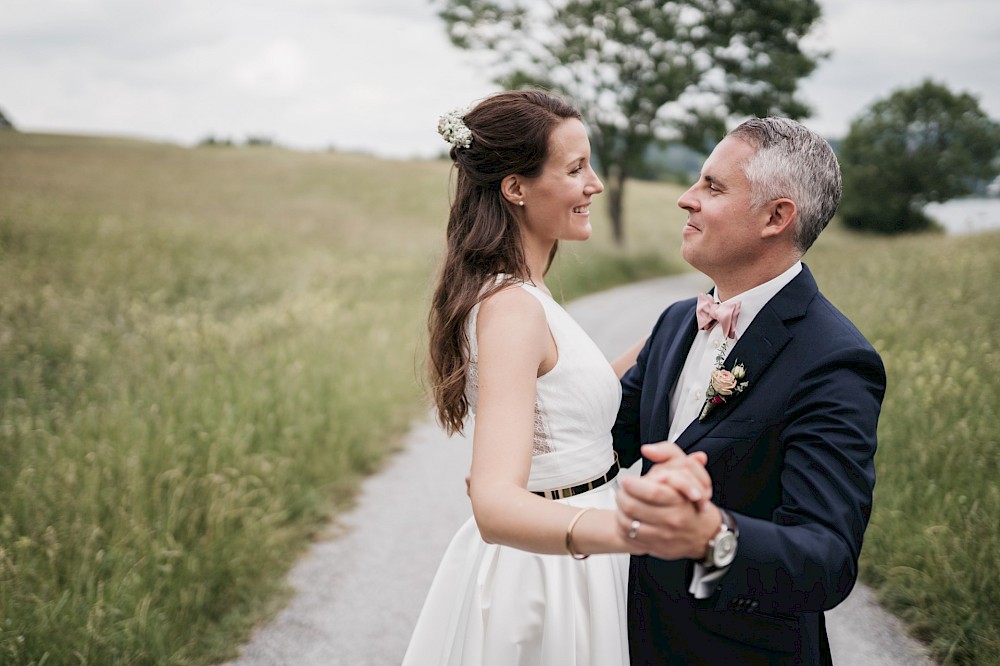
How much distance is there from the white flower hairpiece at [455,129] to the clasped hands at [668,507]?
1.38 m

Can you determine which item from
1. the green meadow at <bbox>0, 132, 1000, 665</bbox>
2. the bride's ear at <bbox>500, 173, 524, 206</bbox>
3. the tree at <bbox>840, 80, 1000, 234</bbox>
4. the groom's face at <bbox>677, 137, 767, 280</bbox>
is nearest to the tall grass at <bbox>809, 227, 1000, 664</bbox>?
the green meadow at <bbox>0, 132, 1000, 665</bbox>

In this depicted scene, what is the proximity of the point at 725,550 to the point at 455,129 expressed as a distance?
1.58m

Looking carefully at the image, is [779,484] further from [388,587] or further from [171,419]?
[171,419]

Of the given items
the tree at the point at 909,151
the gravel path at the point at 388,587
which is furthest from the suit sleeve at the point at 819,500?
the tree at the point at 909,151

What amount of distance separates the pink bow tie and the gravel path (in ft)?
7.29

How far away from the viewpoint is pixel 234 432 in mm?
4988

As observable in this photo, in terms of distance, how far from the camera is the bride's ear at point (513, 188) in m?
2.25

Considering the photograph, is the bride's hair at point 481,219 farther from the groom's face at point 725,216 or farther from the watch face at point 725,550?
the watch face at point 725,550

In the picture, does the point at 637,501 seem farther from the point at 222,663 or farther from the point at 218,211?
the point at 218,211

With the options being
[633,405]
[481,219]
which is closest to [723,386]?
[633,405]

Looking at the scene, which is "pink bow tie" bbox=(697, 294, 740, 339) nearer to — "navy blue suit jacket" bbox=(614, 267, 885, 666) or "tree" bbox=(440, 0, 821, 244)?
"navy blue suit jacket" bbox=(614, 267, 885, 666)

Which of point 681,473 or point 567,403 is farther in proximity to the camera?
point 567,403

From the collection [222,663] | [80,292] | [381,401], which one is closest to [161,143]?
[80,292]

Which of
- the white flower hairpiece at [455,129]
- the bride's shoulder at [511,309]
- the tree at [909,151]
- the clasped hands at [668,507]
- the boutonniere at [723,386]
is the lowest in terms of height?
the clasped hands at [668,507]
